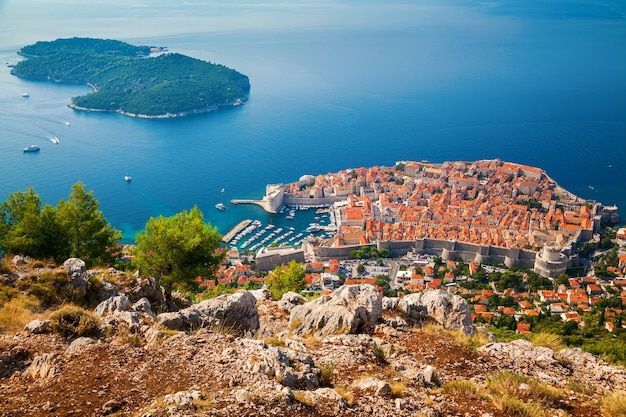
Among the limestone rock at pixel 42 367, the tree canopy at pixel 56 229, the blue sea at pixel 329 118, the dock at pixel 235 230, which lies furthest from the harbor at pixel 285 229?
the limestone rock at pixel 42 367

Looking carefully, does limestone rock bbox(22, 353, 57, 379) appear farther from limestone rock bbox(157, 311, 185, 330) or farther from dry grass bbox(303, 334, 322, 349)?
dry grass bbox(303, 334, 322, 349)

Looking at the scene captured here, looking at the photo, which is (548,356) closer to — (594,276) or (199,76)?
(594,276)

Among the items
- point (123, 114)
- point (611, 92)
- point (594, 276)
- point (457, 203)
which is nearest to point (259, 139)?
point (123, 114)

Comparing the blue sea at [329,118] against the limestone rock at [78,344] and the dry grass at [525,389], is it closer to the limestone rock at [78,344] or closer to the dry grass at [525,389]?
the limestone rock at [78,344]

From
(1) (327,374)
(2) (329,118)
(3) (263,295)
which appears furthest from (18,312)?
(2) (329,118)

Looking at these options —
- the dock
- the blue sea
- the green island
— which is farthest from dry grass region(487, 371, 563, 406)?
the green island
